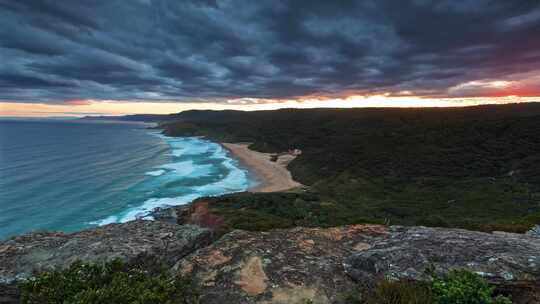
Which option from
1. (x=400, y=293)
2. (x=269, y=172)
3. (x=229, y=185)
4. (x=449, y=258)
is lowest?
(x=269, y=172)

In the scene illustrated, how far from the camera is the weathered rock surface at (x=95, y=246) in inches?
261

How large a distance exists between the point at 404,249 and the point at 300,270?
7.69ft

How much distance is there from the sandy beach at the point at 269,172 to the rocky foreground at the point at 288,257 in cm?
3725

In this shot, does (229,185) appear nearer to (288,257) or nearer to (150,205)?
(150,205)

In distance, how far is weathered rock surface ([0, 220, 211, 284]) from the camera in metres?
6.62

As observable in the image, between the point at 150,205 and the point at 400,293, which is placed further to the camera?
the point at 150,205

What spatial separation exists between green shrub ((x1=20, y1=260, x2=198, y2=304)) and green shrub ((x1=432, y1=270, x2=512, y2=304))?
14.2 feet

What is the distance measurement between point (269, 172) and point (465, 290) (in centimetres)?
5624

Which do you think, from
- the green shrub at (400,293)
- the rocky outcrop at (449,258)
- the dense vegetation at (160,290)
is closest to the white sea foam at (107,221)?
the dense vegetation at (160,290)

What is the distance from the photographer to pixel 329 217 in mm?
25344

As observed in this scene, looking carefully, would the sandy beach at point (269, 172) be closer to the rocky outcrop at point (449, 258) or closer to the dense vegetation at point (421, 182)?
the dense vegetation at point (421, 182)

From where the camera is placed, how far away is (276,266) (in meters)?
6.70

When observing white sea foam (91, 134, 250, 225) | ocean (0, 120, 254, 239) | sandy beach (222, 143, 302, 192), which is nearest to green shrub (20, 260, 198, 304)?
ocean (0, 120, 254, 239)

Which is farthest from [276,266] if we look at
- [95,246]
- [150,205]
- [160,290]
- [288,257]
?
[150,205]
